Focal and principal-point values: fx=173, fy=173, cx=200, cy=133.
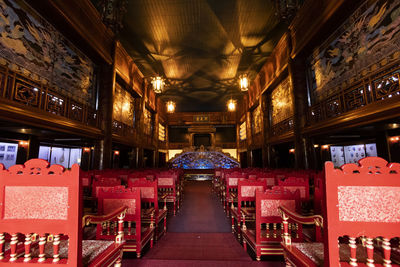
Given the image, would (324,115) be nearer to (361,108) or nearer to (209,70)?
(361,108)

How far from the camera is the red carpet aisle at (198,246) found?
76.7 inches

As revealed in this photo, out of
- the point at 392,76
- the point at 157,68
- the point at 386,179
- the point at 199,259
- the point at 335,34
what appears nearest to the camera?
the point at 386,179

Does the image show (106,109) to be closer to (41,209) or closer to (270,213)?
(41,209)

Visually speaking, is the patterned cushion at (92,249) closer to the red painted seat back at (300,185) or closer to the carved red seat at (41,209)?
the carved red seat at (41,209)

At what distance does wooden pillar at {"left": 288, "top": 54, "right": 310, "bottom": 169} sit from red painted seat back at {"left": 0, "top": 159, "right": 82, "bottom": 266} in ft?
22.0

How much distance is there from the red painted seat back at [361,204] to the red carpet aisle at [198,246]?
1.18m

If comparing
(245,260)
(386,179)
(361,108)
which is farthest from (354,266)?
(361,108)

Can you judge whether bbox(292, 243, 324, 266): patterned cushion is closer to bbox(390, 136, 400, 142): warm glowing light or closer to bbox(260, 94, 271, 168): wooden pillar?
bbox(390, 136, 400, 142): warm glowing light

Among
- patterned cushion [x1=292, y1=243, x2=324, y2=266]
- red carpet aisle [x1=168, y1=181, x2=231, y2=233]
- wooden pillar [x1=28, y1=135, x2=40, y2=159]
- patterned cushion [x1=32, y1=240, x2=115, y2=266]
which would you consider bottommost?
red carpet aisle [x1=168, y1=181, x2=231, y2=233]

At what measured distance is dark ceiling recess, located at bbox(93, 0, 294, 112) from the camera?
6426 millimetres

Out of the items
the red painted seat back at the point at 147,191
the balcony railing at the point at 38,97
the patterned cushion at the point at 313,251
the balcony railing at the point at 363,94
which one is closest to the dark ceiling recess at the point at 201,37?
the balcony railing at the point at 363,94

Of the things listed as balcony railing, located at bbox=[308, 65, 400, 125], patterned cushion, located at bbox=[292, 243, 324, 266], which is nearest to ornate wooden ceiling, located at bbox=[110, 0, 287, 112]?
balcony railing, located at bbox=[308, 65, 400, 125]

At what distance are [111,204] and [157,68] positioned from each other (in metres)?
9.98

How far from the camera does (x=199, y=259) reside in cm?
207
